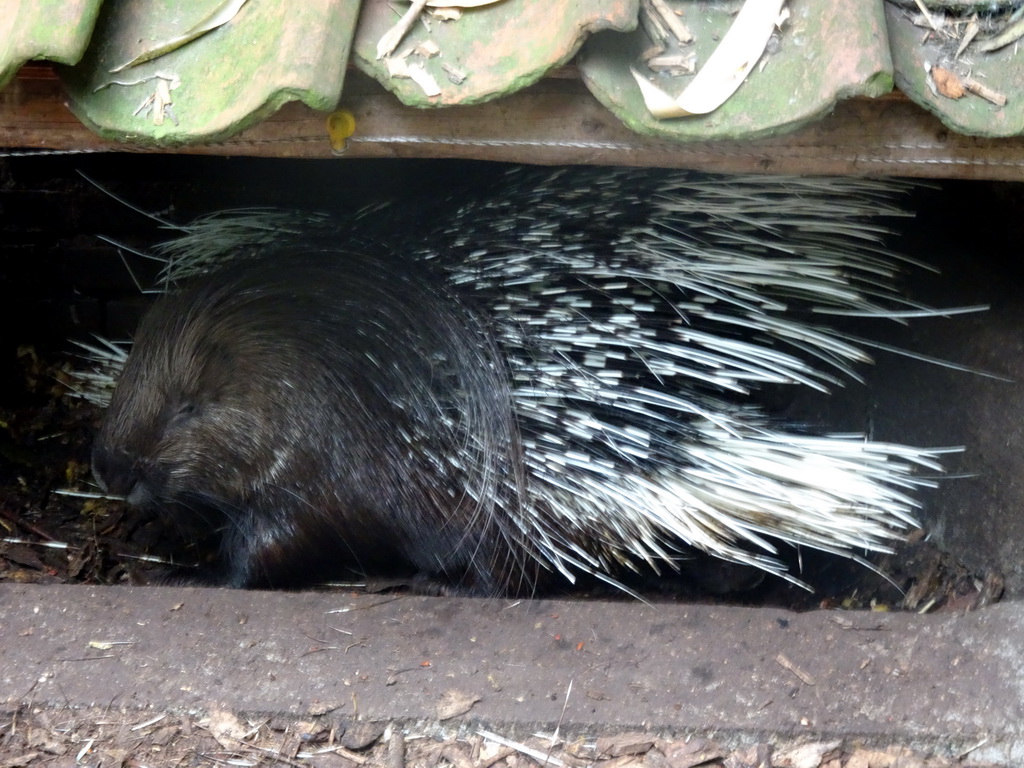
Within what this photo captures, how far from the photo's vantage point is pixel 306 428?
7.38 feet

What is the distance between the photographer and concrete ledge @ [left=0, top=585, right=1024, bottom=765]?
5.20ft

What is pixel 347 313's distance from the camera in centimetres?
221

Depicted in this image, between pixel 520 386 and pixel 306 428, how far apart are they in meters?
0.58

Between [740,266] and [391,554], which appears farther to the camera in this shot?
[391,554]

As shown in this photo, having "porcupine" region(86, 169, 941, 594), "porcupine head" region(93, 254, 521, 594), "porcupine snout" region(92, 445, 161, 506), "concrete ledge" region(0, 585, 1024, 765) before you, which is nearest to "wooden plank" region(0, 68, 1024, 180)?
"porcupine" region(86, 169, 941, 594)

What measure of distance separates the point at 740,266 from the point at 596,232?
12.4 inches

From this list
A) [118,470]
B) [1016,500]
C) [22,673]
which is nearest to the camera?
[22,673]

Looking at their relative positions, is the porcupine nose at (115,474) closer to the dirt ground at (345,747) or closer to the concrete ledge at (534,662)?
the concrete ledge at (534,662)

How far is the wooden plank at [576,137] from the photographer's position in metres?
1.28

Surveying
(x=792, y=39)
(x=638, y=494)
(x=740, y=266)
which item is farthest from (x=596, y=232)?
(x=792, y=39)

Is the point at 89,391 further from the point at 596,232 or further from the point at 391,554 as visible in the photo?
the point at 596,232

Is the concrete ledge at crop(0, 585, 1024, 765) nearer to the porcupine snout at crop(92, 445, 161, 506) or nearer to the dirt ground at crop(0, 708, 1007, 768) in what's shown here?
the dirt ground at crop(0, 708, 1007, 768)

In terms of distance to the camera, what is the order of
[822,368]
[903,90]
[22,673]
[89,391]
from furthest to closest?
[89,391]
[822,368]
[22,673]
[903,90]

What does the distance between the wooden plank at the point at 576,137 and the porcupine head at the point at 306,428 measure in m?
0.79
